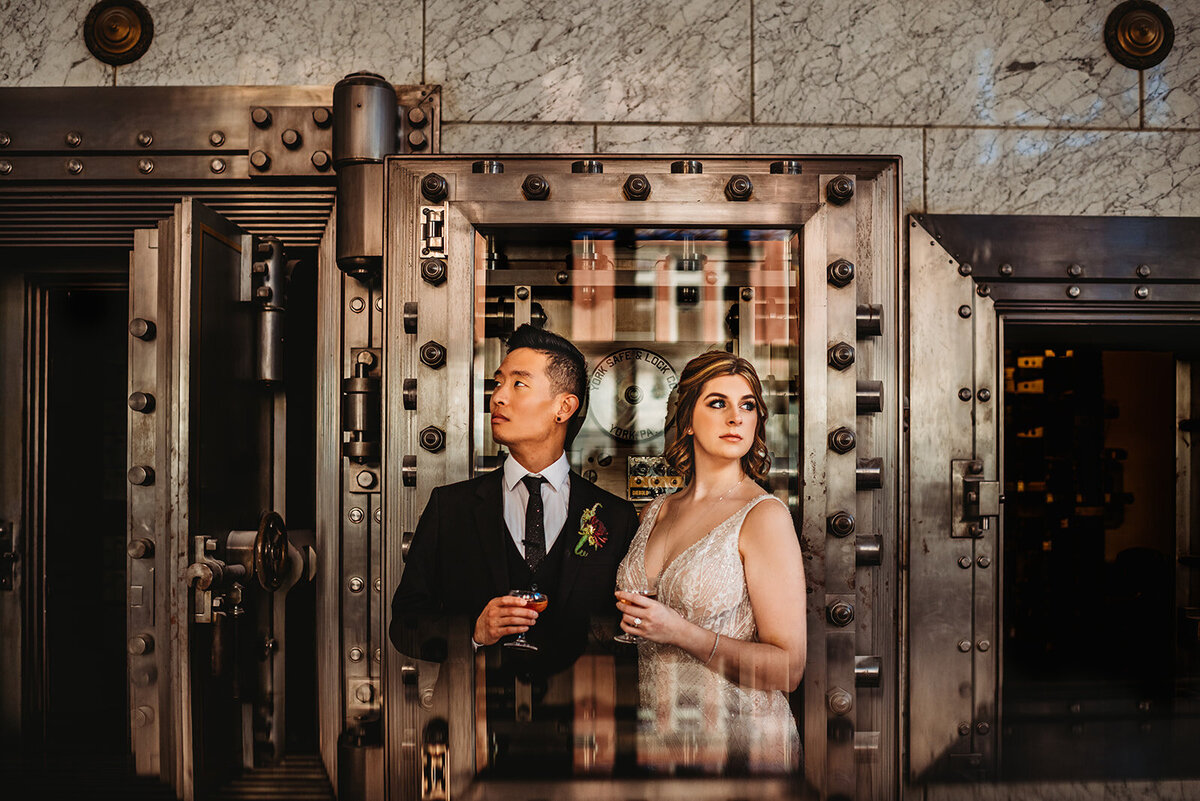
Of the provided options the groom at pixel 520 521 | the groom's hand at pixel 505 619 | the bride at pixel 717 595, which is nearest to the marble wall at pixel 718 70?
the groom at pixel 520 521

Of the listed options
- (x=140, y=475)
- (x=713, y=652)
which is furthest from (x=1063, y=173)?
(x=140, y=475)

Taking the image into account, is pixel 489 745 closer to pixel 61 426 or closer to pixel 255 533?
pixel 255 533

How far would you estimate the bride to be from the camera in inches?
43.5

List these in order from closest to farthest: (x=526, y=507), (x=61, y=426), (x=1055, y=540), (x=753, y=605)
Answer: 1. (x=753, y=605)
2. (x=526, y=507)
3. (x=61, y=426)
4. (x=1055, y=540)

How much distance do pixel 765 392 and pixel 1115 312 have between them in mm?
1407

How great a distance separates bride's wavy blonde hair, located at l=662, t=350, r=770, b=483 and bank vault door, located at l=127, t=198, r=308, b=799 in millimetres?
1088

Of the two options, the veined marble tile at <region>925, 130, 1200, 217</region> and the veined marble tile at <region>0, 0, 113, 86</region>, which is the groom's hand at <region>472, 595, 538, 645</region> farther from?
the veined marble tile at <region>0, 0, 113, 86</region>

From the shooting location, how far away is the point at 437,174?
2.19 m

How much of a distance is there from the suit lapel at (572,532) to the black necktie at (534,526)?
0.17ft

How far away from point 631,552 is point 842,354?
82 centimetres

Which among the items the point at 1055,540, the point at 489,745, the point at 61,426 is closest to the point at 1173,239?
the point at 489,745

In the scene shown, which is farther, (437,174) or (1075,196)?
(1075,196)

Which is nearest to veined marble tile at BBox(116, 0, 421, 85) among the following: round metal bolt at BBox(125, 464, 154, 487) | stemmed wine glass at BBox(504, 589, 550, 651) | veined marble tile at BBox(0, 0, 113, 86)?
veined marble tile at BBox(0, 0, 113, 86)

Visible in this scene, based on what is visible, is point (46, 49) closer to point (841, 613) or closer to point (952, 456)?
point (841, 613)
